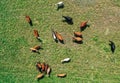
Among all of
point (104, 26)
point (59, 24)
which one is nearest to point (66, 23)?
point (59, 24)

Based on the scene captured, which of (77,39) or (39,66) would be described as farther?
(39,66)

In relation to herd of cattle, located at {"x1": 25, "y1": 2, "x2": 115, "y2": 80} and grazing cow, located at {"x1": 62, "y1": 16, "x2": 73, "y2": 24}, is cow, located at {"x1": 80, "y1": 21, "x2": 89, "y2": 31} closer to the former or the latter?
herd of cattle, located at {"x1": 25, "y1": 2, "x2": 115, "y2": 80}

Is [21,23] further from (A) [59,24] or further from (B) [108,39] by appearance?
(B) [108,39]

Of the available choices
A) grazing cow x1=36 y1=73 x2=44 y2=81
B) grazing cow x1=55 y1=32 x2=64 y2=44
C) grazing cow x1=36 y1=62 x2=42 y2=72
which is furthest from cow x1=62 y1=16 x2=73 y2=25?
grazing cow x1=36 y1=73 x2=44 y2=81

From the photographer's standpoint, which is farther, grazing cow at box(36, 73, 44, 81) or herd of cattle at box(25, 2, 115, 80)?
grazing cow at box(36, 73, 44, 81)

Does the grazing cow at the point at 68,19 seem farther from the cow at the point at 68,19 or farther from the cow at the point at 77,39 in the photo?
the cow at the point at 77,39

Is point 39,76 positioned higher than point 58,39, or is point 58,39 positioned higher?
point 58,39

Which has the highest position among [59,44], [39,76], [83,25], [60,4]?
[60,4]

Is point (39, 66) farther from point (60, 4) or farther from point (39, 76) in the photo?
point (60, 4)

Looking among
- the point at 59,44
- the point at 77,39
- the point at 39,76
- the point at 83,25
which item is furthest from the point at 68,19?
the point at 39,76

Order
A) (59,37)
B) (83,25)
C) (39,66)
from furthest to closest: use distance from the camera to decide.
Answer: (39,66) → (59,37) → (83,25)
